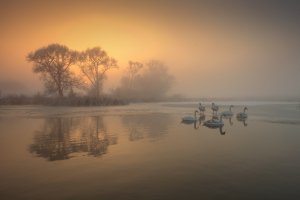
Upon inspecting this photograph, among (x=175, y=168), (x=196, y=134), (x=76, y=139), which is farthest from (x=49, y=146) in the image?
(x=196, y=134)

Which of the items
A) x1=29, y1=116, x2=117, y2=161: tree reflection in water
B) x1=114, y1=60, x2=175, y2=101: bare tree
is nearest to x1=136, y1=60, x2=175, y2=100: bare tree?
x1=114, y1=60, x2=175, y2=101: bare tree

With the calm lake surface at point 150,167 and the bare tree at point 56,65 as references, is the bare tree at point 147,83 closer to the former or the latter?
the bare tree at point 56,65

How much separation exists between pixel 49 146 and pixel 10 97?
150ft

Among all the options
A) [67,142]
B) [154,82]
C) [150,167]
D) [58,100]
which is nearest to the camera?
[150,167]

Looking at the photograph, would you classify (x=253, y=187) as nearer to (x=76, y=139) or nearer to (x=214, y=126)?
(x=76, y=139)

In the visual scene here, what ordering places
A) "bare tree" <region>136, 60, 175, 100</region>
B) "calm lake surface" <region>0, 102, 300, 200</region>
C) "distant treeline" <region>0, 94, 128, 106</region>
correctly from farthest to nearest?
"bare tree" <region>136, 60, 175, 100</region> < "distant treeline" <region>0, 94, 128, 106</region> < "calm lake surface" <region>0, 102, 300, 200</region>

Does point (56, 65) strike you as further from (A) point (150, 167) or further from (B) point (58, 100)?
(A) point (150, 167)

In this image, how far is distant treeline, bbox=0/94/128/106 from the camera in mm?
51469

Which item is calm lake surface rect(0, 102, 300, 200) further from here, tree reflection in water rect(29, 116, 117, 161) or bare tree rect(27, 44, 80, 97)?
bare tree rect(27, 44, 80, 97)

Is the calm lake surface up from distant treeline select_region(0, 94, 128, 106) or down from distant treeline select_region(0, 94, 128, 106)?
down

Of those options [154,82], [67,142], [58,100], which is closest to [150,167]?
[67,142]

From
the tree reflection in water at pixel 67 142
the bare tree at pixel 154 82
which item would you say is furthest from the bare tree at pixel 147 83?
the tree reflection in water at pixel 67 142

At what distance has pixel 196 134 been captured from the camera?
59.1ft

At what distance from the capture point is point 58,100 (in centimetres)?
5234
